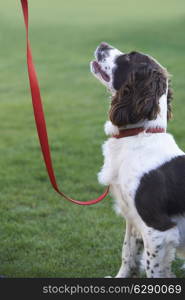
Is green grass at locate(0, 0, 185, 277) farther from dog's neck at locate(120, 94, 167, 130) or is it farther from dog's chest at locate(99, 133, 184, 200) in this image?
dog's neck at locate(120, 94, 167, 130)

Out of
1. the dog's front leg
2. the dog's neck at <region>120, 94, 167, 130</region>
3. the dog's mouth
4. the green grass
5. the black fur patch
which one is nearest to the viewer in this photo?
the black fur patch

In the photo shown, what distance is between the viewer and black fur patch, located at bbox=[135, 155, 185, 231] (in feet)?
14.4

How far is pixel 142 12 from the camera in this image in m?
27.5

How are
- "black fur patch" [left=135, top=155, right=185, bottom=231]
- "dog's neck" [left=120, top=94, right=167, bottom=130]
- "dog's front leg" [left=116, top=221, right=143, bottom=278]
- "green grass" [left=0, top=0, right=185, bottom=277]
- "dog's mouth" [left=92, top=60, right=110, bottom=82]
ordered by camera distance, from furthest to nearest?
"green grass" [left=0, top=0, right=185, bottom=277], "dog's front leg" [left=116, top=221, right=143, bottom=278], "dog's mouth" [left=92, top=60, right=110, bottom=82], "dog's neck" [left=120, top=94, right=167, bottom=130], "black fur patch" [left=135, top=155, right=185, bottom=231]

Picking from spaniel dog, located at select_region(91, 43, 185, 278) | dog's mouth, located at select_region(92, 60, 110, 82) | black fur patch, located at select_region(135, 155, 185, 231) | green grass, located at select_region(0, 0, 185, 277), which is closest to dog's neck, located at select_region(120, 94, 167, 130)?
spaniel dog, located at select_region(91, 43, 185, 278)

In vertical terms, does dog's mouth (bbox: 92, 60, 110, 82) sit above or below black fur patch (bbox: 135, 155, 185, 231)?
above

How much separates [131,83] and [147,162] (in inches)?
24.9

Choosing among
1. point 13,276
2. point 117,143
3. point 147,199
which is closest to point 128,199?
point 147,199

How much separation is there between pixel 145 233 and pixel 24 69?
39.3 feet

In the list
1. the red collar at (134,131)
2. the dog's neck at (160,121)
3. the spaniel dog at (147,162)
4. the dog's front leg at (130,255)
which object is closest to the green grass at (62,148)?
the dog's front leg at (130,255)

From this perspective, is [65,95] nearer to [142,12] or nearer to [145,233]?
[145,233]

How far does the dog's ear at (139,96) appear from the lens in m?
4.43

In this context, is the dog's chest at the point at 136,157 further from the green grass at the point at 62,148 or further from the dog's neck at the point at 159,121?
the green grass at the point at 62,148

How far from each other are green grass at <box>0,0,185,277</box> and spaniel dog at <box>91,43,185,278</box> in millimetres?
840
